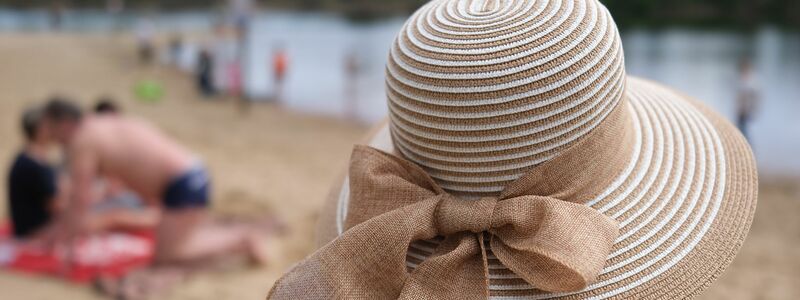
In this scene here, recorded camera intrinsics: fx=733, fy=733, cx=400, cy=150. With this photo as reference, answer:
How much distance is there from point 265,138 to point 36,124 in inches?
219

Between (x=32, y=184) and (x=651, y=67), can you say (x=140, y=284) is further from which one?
(x=651, y=67)

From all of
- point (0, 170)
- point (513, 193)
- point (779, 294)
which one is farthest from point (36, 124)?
point (779, 294)

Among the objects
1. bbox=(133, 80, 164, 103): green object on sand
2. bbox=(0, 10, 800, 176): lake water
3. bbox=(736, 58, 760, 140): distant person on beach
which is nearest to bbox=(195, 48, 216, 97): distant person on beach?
bbox=(0, 10, 800, 176): lake water

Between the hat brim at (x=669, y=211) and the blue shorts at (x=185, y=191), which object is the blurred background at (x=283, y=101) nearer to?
the blue shorts at (x=185, y=191)

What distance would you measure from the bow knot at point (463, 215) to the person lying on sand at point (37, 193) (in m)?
3.91

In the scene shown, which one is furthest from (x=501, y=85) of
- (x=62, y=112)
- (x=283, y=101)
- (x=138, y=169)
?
(x=283, y=101)

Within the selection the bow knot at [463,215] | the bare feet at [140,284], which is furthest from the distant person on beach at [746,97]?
the bow knot at [463,215]

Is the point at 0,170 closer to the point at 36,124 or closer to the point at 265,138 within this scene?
the point at 36,124

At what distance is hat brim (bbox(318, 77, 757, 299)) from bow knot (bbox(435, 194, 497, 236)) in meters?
0.07

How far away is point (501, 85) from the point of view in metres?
0.95

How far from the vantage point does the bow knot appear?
37.8 inches

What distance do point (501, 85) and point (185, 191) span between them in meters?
3.56

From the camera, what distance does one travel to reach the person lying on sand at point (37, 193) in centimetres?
448

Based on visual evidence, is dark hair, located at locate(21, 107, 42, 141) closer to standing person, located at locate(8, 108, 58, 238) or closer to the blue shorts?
standing person, located at locate(8, 108, 58, 238)
